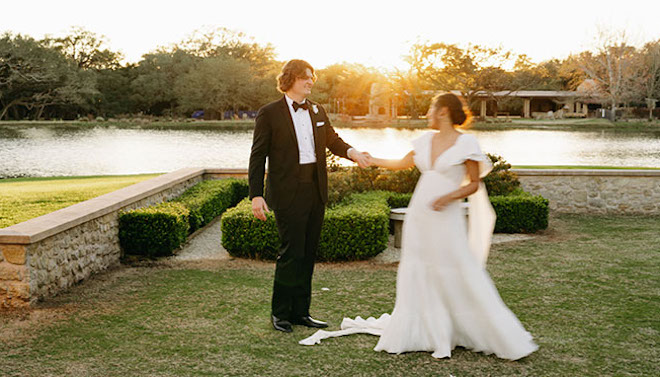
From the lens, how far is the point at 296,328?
4941 millimetres

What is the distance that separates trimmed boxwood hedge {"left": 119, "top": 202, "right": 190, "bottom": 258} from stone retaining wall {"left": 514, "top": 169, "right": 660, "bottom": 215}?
6300 millimetres

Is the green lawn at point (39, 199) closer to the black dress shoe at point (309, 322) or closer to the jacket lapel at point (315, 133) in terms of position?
the black dress shoe at point (309, 322)

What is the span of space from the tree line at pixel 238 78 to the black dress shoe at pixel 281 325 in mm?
53583

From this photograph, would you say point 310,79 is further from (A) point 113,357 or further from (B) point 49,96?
(B) point 49,96

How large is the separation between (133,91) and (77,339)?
224ft

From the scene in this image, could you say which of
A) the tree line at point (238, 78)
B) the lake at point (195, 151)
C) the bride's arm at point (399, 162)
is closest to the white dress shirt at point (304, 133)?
the bride's arm at point (399, 162)

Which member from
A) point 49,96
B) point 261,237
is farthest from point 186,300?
point 49,96

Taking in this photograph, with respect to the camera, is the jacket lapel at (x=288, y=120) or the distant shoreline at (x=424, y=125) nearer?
the jacket lapel at (x=288, y=120)

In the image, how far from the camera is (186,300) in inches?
231

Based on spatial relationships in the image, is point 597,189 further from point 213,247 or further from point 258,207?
point 258,207

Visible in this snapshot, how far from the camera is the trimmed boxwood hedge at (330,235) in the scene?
7.65 m

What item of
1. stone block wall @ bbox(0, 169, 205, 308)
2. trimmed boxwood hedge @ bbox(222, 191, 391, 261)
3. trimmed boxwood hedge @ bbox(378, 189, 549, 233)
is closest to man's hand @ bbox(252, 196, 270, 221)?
stone block wall @ bbox(0, 169, 205, 308)

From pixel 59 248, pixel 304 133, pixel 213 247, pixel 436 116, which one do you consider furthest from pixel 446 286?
pixel 213 247

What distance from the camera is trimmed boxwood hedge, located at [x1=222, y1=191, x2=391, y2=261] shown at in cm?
765
